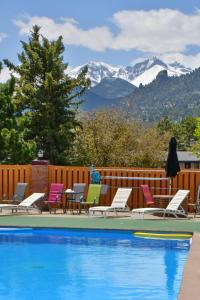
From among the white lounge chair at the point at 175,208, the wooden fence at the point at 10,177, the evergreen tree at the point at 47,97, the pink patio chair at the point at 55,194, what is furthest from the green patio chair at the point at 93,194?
the evergreen tree at the point at 47,97

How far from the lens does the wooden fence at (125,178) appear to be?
63.4 ft

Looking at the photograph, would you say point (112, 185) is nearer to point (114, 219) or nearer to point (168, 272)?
point (114, 219)

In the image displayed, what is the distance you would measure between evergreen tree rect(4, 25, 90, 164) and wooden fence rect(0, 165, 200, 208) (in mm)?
12630

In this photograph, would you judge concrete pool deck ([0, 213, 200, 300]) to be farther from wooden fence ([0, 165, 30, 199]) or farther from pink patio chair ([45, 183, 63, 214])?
wooden fence ([0, 165, 30, 199])

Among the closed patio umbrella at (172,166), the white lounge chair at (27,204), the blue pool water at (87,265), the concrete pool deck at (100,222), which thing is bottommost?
the blue pool water at (87,265)

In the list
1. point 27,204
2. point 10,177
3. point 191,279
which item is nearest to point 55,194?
point 27,204

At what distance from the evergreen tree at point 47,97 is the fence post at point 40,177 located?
42.0 ft

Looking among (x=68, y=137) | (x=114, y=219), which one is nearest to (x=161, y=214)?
(x=114, y=219)

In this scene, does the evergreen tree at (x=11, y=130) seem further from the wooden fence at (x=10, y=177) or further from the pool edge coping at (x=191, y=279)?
the pool edge coping at (x=191, y=279)

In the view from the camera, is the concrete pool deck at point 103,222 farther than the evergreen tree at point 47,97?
No

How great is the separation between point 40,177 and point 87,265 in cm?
928

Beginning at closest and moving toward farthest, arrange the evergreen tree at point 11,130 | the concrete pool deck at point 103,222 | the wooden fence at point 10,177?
the concrete pool deck at point 103,222 < the wooden fence at point 10,177 < the evergreen tree at point 11,130

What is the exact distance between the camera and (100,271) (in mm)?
10102

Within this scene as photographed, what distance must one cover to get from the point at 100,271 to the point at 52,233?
460cm
